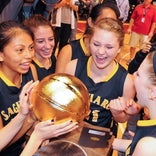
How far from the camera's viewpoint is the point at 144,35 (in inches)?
226

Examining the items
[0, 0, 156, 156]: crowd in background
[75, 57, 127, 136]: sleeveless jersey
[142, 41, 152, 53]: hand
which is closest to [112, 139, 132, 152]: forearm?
[0, 0, 156, 156]: crowd in background

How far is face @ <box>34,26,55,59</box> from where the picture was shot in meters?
2.22

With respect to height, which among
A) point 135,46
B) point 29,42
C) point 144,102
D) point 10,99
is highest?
point 29,42

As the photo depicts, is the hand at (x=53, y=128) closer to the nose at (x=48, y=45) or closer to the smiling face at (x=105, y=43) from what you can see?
the smiling face at (x=105, y=43)

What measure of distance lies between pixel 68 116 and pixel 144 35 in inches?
184

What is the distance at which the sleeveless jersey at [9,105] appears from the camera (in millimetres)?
1756

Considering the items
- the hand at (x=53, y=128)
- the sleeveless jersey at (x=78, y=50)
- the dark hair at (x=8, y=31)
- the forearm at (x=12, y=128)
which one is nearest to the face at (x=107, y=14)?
the sleeveless jersey at (x=78, y=50)

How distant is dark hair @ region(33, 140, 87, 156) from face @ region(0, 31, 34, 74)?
0.67 m

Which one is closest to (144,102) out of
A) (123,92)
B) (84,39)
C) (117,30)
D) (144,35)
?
(123,92)

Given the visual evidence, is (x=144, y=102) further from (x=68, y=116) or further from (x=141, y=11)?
(x=141, y=11)

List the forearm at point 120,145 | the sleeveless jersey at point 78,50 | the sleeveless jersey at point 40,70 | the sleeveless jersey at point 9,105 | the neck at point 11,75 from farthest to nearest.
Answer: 1. the sleeveless jersey at point 78,50
2. the sleeveless jersey at point 40,70
3. the neck at point 11,75
4. the sleeveless jersey at point 9,105
5. the forearm at point 120,145

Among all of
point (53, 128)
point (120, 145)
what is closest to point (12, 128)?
point (53, 128)

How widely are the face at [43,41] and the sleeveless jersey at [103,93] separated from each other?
34 cm

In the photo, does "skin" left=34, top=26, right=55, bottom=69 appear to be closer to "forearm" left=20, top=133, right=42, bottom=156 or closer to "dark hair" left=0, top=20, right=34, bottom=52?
"dark hair" left=0, top=20, right=34, bottom=52
